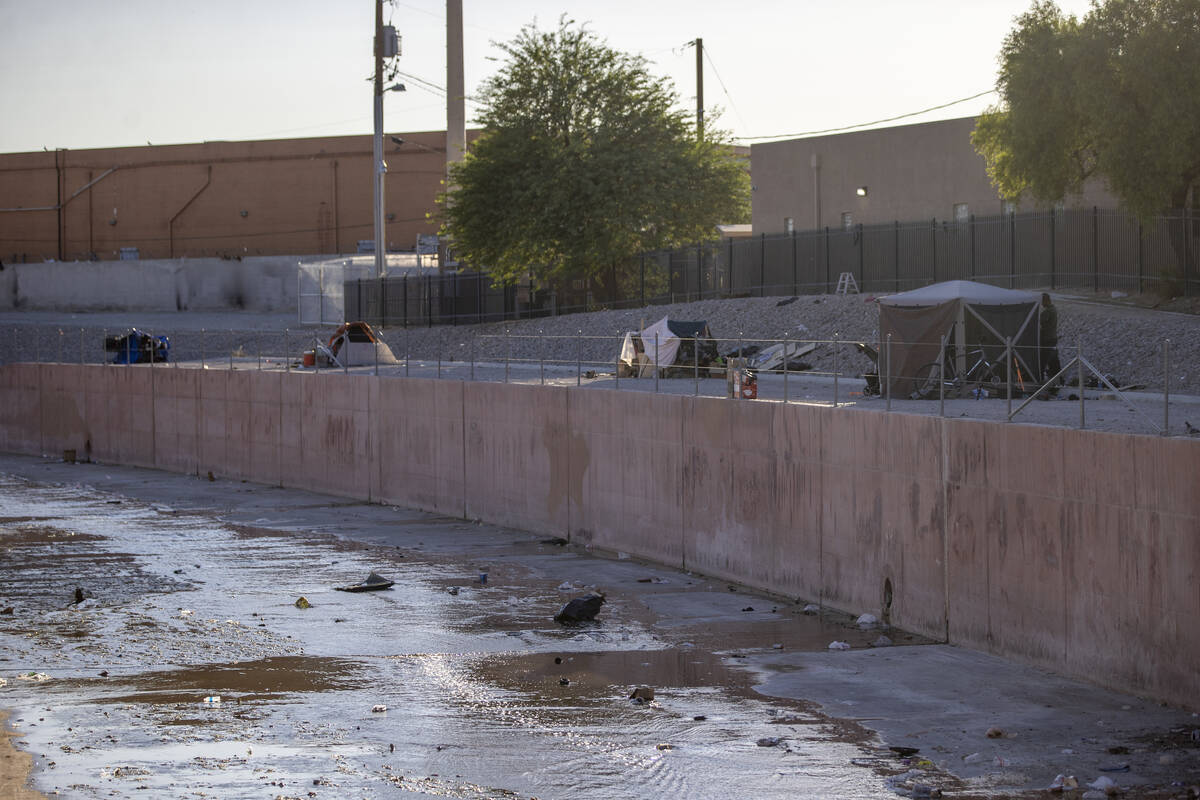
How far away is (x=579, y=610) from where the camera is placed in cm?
2159

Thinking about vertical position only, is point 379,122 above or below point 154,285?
above

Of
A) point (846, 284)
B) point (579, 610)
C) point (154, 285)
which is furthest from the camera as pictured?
point (154, 285)

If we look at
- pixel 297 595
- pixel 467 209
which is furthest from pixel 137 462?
pixel 297 595

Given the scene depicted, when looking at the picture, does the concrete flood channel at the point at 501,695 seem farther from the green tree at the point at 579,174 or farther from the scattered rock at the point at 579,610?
the green tree at the point at 579,174

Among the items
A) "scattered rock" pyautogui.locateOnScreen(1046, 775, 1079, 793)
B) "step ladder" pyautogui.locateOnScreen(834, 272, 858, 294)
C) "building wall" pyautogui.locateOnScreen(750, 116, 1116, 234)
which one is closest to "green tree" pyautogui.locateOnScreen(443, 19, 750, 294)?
"building wall" pyautogui.locateOnScreen(750, 116, 1116, 234)

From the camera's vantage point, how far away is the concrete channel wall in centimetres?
1588

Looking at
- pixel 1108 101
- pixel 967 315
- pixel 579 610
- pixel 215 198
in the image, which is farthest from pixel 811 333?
pixel 215 198

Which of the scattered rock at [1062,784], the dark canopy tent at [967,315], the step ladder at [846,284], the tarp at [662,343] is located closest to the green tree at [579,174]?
the step ladder at [846,284]

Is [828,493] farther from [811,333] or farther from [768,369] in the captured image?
[811,333]

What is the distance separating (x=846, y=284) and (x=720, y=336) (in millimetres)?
6182

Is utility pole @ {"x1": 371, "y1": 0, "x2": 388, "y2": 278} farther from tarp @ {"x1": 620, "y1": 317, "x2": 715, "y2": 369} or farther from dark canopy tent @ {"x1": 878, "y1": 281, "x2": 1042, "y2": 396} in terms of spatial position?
dark canopy tent @ {"x1": 878, "y1": 281, "x2": 1042, "y2": 396}

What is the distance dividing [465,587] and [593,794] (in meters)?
11.7

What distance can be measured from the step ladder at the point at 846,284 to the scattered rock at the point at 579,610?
2857cm

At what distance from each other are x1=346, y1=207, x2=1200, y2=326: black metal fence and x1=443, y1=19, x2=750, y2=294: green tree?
187cm
